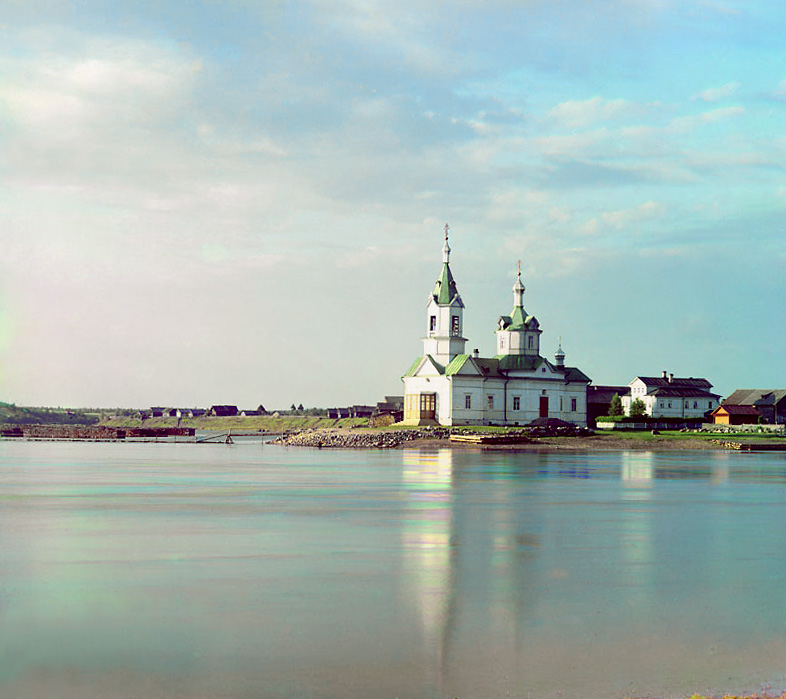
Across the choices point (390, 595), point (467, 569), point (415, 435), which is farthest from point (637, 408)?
point (390, 595)

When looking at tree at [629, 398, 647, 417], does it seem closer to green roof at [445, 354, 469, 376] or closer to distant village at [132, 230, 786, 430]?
distant village at [132, 230, 786, 430]

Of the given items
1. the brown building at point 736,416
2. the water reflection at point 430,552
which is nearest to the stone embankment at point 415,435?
the brown building at point 736,416

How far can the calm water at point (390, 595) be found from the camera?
11.1 metres

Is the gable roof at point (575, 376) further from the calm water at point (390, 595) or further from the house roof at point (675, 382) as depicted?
the calm water at point (390, 595)

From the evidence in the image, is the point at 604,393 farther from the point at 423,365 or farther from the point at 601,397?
the point at 423,365

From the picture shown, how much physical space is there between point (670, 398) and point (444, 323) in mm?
35580

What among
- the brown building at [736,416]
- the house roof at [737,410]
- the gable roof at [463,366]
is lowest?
the brown building at [736,416]

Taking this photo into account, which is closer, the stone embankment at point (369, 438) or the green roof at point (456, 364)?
the stone embankment at point (369, 438)

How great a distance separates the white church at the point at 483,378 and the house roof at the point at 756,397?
29.6m

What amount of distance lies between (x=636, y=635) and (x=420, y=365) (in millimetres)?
77482

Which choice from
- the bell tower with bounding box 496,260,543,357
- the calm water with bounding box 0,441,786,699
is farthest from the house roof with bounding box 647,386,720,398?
the calm water with bounding box 0,441,786,699

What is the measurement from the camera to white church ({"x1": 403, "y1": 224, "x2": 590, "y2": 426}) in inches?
3465

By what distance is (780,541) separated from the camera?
22.6 meters

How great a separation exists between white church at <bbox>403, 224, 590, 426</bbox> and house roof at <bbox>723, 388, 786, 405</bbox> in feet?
97.2
